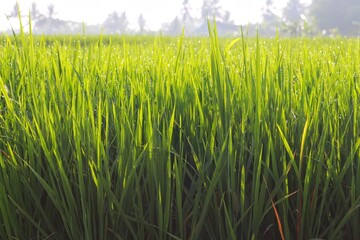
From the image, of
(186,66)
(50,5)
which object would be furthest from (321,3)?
(186,66)

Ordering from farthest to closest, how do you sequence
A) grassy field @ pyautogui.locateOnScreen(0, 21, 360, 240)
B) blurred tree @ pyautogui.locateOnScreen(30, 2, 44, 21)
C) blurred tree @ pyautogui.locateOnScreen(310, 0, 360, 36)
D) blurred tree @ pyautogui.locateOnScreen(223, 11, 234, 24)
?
blurred tree @ pyautogui.locateOnScreen(223, 11, 234, 24), blurred tree @ pyautogui.locateOnScreen(30, 2, 44, 21), blurred tree @ pyautogui.locateOnScreen(310, 0, 360, 36), grassy field @ pyautogui.locateOnScreen(0, 21, 360, 240)

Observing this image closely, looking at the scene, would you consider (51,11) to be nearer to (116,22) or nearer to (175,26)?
(116,22)

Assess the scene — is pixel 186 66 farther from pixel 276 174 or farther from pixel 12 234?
pixel 12 234

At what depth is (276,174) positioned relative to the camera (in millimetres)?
1109

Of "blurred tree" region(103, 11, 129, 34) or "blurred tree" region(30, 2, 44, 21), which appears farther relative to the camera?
"blurred tree" region(103, 11, 129, 34)

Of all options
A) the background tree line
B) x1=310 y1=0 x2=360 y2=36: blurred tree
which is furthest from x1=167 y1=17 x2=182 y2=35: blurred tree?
x1=310 y1=0 x2=360 y2=36: blurred tree

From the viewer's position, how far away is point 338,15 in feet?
171

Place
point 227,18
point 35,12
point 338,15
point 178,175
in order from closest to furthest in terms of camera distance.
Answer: point 178,175
point 338,15
point 35,12
point 227,18

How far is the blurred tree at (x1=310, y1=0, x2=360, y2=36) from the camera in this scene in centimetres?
5050

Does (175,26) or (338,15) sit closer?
(338,15)

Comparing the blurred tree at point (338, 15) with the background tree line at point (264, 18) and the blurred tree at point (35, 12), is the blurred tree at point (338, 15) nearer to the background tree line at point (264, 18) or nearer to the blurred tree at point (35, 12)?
the background tree line at point (264, 18)

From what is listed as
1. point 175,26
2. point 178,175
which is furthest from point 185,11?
point 178,175

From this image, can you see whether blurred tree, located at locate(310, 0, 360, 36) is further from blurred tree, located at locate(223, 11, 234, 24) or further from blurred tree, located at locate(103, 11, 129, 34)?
blurred tree, located at locate(103, 11, 129, 34)

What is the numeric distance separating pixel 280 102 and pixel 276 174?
0.23 meters
